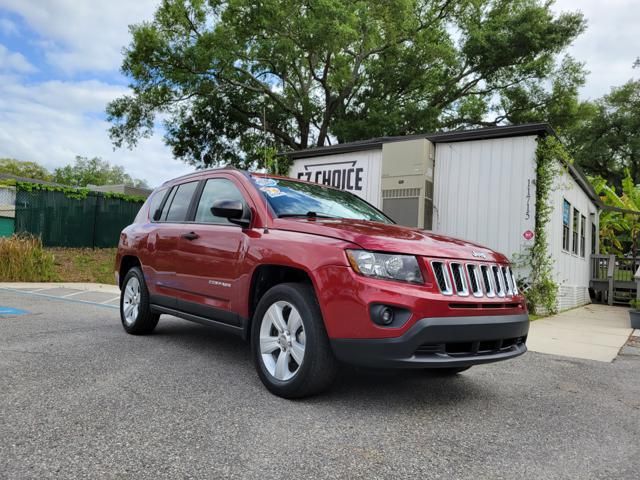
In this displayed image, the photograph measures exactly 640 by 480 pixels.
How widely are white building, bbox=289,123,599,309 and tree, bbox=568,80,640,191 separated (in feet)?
82.4

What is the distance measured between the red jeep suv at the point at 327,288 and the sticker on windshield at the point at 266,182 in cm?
1

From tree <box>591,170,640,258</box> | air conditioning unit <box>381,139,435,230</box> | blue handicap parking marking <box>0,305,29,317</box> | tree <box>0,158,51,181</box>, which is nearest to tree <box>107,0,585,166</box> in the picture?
tree <box>591,170,640,258</box>

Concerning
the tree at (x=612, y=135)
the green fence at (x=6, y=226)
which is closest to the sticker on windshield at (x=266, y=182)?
the green fence at (x=6, y=226)

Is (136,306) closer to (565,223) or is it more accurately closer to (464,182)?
(464,182)

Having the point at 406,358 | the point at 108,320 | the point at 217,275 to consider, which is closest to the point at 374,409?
the point at 406,358

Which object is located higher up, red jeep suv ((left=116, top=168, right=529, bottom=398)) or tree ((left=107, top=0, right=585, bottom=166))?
tree ((left=107, top=0, right=585, bottom=166))

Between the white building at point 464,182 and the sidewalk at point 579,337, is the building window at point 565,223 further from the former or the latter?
the sidewalk at point 579,337

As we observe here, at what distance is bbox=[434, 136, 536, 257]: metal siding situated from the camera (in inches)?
382

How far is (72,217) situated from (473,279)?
A: 1537cm

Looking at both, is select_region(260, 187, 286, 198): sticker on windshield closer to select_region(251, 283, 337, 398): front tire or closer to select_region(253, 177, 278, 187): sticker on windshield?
select_region(253, 177, 278, 187): sticker on windshield

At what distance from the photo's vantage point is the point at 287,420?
9.82 ft

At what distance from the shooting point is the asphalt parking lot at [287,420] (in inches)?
94.4

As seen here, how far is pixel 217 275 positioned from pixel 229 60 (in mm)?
16776

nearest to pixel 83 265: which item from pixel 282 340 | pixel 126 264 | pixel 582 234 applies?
pixel 126 264
